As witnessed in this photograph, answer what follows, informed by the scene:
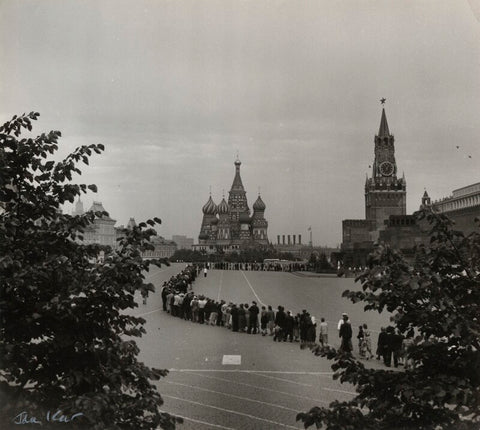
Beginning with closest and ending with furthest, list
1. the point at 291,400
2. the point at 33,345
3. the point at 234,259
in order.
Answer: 1. the point at 33,345
2. the point at 291,400
3. the point at 234,259

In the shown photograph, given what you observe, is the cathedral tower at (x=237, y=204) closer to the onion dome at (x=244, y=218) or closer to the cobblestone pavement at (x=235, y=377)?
the onion dome at (x=244, y=218)

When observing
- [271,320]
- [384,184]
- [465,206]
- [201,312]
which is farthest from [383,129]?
[271,320]

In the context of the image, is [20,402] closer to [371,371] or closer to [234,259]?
[371,371]

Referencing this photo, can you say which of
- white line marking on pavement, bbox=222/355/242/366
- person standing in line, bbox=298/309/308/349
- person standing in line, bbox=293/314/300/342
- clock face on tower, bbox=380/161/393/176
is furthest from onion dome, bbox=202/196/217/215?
white line marking on pavement, bbox=222/355/242/366

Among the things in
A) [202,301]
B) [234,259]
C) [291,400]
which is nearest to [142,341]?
[202,301]

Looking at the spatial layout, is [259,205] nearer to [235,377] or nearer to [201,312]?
[201,312]
